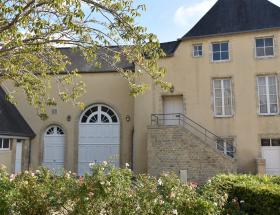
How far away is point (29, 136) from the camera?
20.5 meters

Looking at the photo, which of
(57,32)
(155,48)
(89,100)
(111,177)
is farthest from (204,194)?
(89,100)

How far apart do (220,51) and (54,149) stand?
11222 mm

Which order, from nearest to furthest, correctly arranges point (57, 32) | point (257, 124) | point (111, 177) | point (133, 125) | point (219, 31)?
point (111, 177)
point (57, 32)
point (257, 124)
point (219, 31)
point (133, 125)

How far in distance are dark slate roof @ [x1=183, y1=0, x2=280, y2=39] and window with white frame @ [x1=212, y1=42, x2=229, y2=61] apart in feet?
2.04

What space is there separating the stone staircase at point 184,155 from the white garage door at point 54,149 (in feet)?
21.9

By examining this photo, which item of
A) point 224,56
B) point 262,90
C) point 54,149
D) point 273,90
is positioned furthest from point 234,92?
point 54,149

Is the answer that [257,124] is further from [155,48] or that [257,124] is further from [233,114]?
[155,48]

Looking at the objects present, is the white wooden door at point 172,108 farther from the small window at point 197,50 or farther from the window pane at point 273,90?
the window pane at point 273,90

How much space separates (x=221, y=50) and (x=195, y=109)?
339 centimetres

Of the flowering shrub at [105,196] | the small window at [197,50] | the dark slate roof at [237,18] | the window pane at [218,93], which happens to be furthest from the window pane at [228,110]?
the flowering shrub at [105,196]

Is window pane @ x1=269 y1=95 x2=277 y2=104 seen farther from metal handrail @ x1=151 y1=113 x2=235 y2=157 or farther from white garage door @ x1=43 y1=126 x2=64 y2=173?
white garage door @ x1=43 y1=126 x2=64 y2=173

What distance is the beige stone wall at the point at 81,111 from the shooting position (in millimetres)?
20484

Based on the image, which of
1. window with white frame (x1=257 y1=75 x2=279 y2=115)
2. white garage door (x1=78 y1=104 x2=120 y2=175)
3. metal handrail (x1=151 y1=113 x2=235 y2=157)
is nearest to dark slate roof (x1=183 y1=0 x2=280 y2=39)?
window with white frame (x1=257 y1=75 x2=279 y2=115)

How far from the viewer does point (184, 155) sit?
16188 mm
